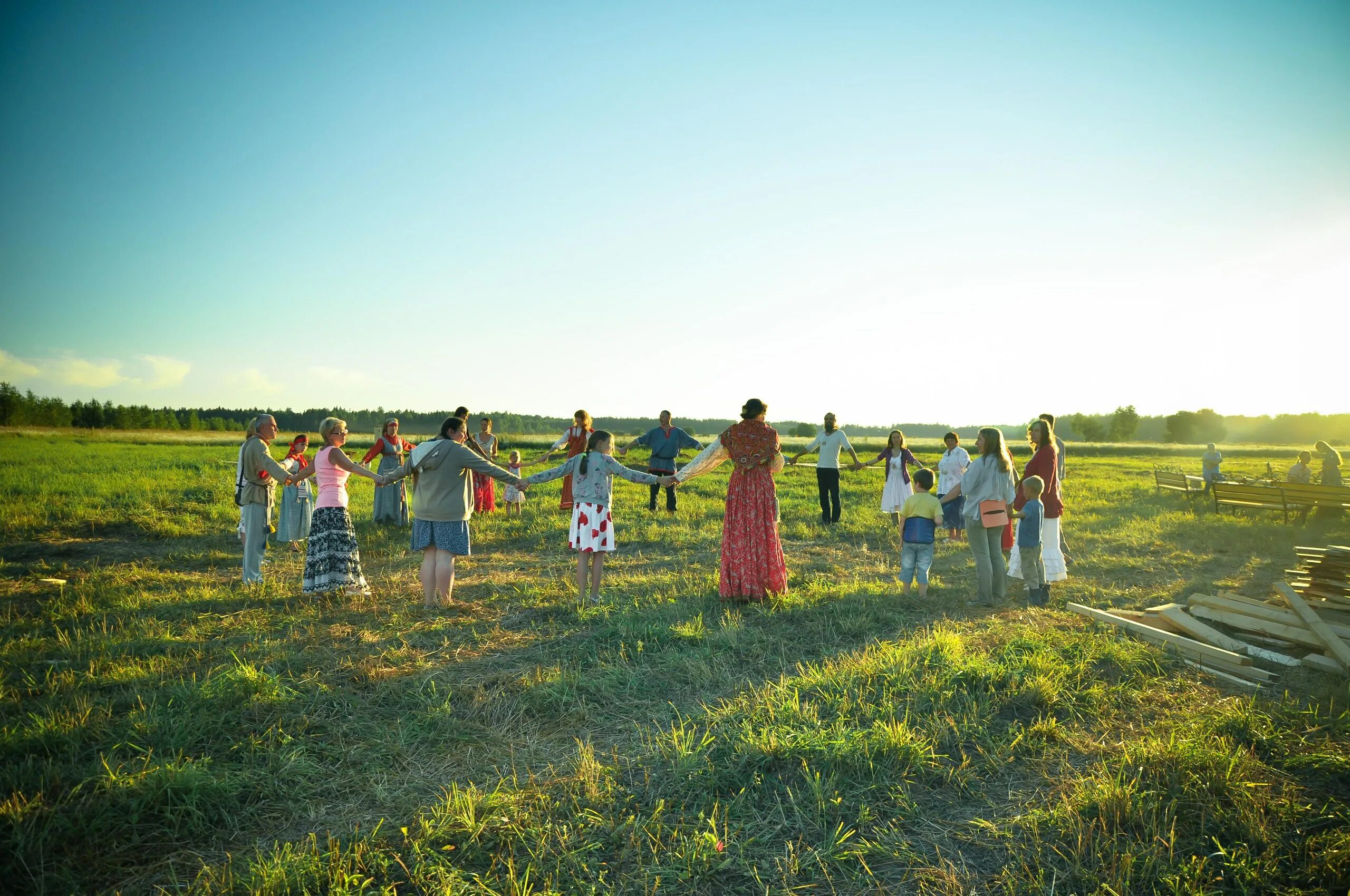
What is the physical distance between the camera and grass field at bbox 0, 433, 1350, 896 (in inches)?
127

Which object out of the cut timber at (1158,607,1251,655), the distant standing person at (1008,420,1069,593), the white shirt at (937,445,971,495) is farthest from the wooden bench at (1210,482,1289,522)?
the cut timber at (1158,607,1251,655)

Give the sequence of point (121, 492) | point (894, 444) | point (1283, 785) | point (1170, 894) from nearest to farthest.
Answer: point (1170, 894) → point (1283, 785) → point (894, 444) → point (121, 492)

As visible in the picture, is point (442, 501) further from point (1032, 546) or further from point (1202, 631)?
point (1202, 631)

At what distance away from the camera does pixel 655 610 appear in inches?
297

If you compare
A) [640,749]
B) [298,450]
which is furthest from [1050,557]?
[298,450]

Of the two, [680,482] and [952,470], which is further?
[952,470]

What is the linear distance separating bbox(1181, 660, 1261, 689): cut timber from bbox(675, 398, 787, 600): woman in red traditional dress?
4.10m

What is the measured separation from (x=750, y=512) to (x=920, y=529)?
7.26ft

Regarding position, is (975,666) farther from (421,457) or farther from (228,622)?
(228,622)

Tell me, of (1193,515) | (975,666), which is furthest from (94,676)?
(1193,515)

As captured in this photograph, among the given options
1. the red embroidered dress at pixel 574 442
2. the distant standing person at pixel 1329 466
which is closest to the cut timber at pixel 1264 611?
the red embroidered dress at pixel 574 442

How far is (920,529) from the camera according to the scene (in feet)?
26.8

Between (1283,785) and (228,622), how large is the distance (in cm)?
924

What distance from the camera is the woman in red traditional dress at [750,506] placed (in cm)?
780
